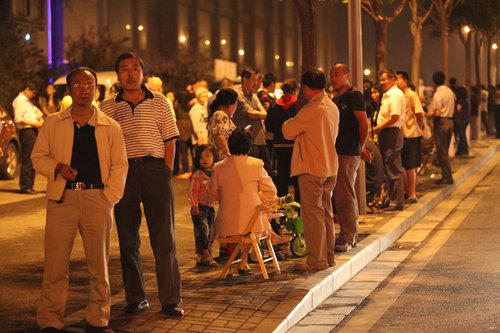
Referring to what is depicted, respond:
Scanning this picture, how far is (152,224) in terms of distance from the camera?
720cm

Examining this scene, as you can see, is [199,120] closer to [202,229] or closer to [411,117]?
[411,117]

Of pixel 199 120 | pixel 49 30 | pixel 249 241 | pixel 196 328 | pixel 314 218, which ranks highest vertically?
pixel 49 30

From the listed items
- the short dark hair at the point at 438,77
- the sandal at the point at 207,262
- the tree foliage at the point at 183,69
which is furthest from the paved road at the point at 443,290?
the tree foliage at the point at 183,69

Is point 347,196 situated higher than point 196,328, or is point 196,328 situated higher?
point 347,196

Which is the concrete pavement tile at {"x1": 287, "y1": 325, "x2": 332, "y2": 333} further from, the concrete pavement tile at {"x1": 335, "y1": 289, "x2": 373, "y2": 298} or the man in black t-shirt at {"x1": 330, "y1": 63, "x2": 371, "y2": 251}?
the man in black t-shirt at {"x1": 330, "y1": 63, "x2": 371, "y2": 251}

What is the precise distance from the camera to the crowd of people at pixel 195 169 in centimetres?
654

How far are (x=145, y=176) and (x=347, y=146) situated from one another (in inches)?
135

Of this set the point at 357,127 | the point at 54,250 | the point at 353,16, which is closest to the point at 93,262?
the point at 54,250

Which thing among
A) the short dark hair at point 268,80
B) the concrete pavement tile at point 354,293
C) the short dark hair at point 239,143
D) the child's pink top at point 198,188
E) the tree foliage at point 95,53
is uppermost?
the tree foliage at point 95,53

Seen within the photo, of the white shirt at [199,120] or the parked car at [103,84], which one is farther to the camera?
the parked car at [103,84]

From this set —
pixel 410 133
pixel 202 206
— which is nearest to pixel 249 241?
pixel 202 206

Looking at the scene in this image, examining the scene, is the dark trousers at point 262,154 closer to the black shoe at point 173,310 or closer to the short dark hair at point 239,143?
the short dark hair at point 239,143

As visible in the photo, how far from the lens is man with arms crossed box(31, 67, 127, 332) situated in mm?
6512

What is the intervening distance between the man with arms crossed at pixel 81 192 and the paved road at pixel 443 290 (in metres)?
1.96
